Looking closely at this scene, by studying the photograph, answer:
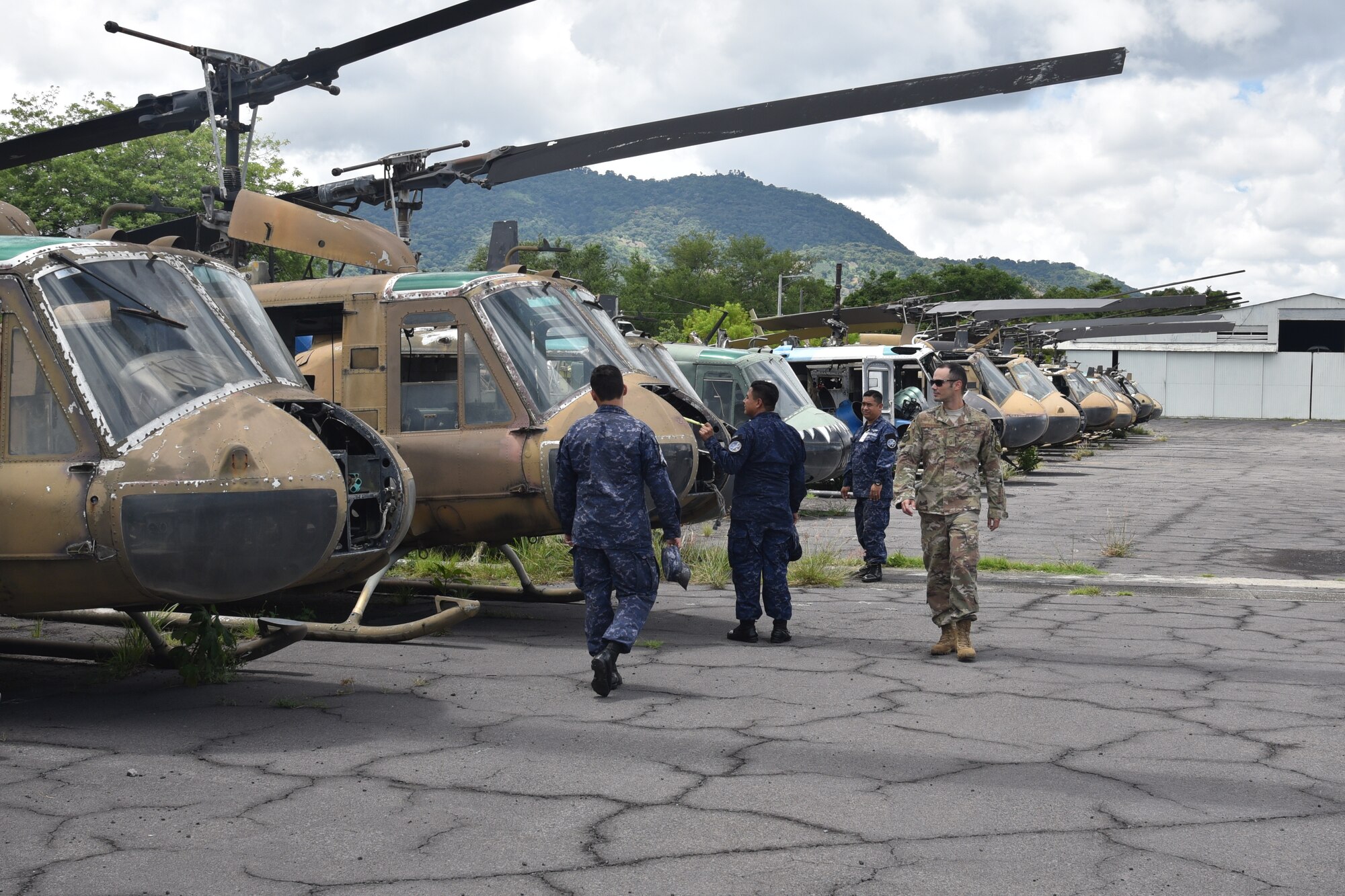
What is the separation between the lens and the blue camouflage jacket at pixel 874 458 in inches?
456

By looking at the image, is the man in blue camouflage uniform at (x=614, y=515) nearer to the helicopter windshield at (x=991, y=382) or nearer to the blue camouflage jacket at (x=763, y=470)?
the blue camouflage jacket at (x=763, y=470)

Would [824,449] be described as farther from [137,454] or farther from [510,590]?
[137,454]

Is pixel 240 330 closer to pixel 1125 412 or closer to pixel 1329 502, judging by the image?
pixel 1329 502

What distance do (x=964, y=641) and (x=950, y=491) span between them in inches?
35.6

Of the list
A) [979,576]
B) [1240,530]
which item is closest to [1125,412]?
[1240,530]

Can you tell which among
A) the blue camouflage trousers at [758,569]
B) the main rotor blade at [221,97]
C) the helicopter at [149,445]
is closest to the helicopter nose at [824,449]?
the blue camouflage trousers at [758,569]

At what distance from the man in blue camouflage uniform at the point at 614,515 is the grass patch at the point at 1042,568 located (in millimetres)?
5850

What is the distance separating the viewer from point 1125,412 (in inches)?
1517

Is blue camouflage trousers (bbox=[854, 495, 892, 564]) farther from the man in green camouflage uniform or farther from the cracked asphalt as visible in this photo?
the man in green camouflage uniform

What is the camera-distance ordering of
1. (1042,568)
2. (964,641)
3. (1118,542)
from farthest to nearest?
(1118,542) → (1042,568) → (964,641)

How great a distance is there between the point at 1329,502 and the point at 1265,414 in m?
52.1

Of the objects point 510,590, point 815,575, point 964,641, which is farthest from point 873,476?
point 964,641

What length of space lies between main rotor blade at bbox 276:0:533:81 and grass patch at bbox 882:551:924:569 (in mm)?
6504

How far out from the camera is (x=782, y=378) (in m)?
18.1
